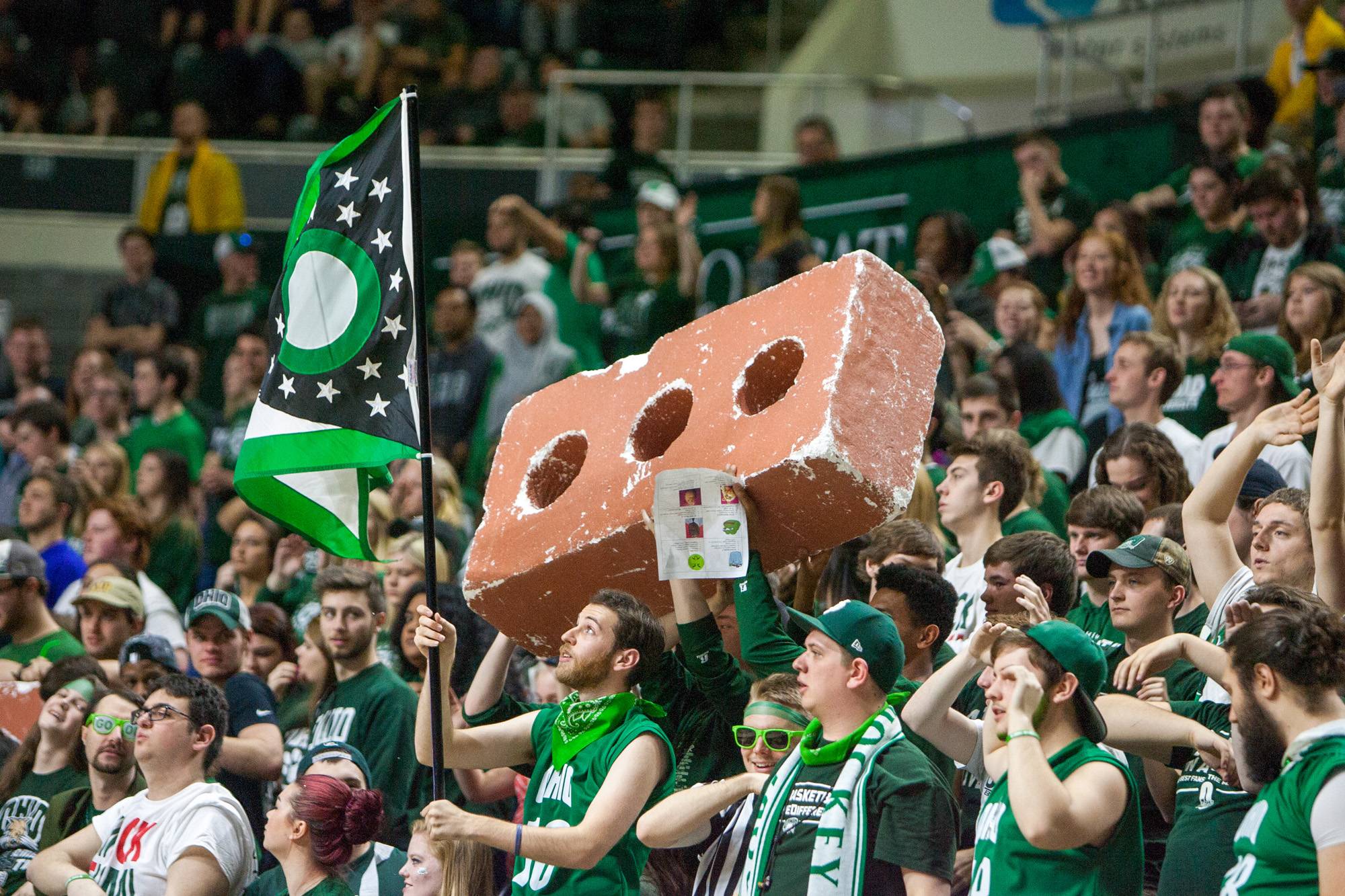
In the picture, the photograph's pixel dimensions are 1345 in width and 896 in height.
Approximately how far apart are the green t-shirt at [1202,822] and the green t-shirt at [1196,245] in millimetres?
4188

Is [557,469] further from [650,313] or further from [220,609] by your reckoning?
[650,313]

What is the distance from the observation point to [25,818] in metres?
6.07

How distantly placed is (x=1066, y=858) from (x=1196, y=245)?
209 inches

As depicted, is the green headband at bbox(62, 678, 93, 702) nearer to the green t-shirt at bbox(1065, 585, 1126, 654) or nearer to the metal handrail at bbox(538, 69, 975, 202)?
the green t-shirt at bbox(1065, 585, 1126, 654)

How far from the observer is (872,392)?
15.0ft

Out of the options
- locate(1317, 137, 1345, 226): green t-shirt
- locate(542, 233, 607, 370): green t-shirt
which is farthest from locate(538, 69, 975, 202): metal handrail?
locate(1317, 137, 1345, 226): green t-shirt

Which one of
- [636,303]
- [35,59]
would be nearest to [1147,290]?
[636,303]

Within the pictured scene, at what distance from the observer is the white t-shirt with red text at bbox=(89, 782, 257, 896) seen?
5.32 m

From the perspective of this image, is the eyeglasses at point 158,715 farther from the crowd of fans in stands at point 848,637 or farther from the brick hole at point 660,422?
the brick hole at point 660,422

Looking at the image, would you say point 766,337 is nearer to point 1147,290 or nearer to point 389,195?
point 389,195

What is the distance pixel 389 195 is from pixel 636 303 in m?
5.15

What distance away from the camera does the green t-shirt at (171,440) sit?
994cm

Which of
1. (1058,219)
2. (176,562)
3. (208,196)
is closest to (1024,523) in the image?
(1058,219)

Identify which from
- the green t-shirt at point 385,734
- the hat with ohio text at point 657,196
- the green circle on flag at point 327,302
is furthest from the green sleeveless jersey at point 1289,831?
the hat with ohio text at point 657,196
